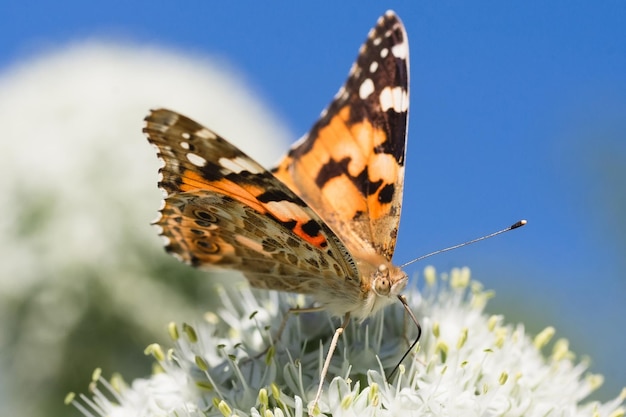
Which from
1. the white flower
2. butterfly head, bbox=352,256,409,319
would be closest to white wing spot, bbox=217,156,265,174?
butterfly head, bbox=352,256,409,319

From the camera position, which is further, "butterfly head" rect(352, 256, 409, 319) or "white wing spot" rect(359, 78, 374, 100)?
"white wing spot" rect(359, 78, 374, 100)

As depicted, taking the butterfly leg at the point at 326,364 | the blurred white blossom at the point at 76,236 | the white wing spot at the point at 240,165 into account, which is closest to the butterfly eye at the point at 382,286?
the butterfly leg at the point at 326,364

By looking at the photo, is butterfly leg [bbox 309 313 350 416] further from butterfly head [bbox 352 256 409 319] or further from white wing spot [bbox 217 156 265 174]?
white wing spot [bbox 217 156 265 174]

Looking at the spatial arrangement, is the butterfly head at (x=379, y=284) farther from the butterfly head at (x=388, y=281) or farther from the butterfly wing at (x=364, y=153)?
the butterfly wing at (x=364, y=153)

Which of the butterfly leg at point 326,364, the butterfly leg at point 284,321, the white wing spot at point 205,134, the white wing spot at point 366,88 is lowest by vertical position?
the butterfly leg at point 326,364

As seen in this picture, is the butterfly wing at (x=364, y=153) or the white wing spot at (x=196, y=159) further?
the butterfly wing at (x=364, y=153)

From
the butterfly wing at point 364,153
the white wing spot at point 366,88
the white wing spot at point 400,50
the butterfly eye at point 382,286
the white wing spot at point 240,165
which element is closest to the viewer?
the white wing spot at point 240,165

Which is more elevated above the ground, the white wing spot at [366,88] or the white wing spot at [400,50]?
the white wing spot at [400,50]


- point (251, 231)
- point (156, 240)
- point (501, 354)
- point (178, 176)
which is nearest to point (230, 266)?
point (251, 231)

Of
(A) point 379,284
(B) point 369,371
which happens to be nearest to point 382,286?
(A) point 379,284
